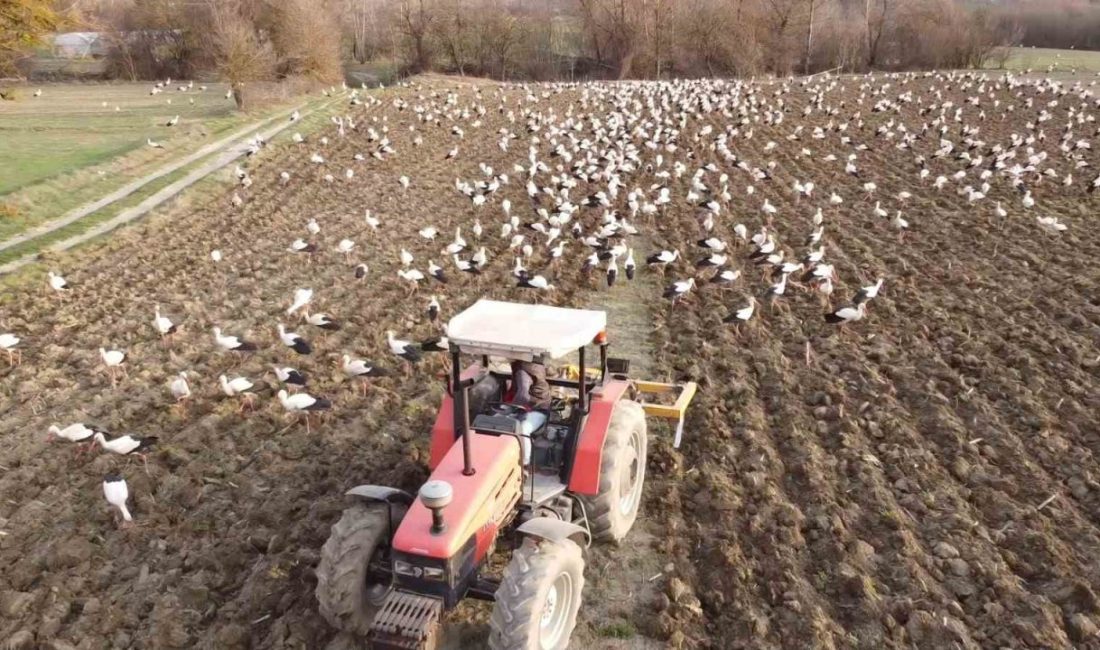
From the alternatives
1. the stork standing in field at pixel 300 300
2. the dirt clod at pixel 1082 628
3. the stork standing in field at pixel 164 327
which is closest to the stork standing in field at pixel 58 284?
the stork standing in field at pixel 164 327

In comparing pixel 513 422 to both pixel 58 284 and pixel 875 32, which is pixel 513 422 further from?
pixel 875 32

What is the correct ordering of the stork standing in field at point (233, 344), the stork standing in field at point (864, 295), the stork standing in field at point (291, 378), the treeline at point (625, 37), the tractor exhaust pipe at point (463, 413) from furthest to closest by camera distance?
the treeline at point (625, 37) < the stork standing in field at point (864, 295) < the stork standing in field at point (233, 344) < the stork standing in field at point (291, 378) < the tractor exhaust pipe at point (463, 413)

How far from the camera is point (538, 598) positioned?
523 cm

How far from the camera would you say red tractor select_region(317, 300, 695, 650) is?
5.25m

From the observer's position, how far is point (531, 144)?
1089 inches

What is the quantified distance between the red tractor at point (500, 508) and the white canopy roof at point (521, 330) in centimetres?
1

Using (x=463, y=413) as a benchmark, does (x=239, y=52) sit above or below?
above

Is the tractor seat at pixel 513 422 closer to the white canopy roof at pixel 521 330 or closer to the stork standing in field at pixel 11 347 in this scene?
the white canopy roof at pixel 521 330

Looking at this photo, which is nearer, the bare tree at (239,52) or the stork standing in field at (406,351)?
the stork standing in field at (406,351)

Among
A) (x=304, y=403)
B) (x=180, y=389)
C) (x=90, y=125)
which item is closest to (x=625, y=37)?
(x=90, y=125)

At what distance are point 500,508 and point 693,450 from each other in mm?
3635

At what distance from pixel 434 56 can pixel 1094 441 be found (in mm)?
63244

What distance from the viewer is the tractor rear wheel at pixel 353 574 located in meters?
5.60

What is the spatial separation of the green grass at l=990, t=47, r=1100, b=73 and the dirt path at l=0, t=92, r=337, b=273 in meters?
47.2
